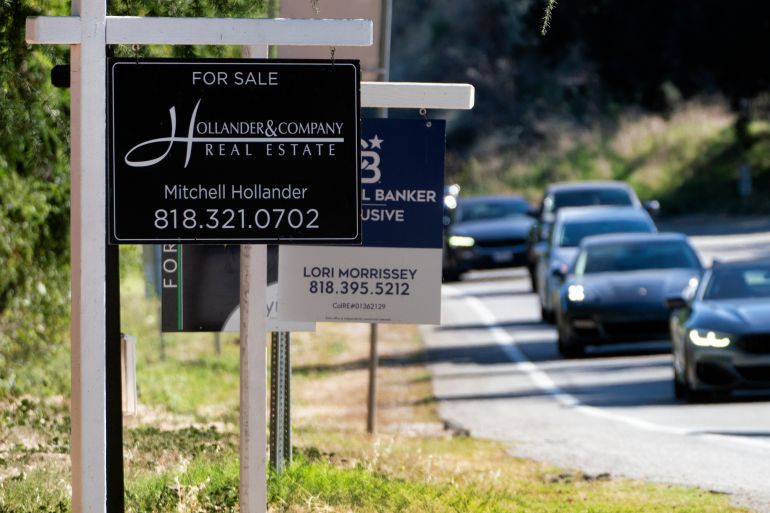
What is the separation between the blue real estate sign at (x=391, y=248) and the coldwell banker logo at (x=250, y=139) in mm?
2139

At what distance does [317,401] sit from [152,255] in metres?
2.36

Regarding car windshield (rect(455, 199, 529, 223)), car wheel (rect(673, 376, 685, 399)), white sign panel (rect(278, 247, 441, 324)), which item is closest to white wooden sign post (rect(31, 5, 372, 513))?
white sign panel (rect(278, 247, 441, 324))

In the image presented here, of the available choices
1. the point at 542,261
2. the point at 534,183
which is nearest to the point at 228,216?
the point at 542,261

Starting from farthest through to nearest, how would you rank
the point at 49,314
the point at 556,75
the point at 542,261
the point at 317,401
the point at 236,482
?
the point at 556,75
the point at 542,261
the point at 317,401
the point at 49,314
the point at 236,482

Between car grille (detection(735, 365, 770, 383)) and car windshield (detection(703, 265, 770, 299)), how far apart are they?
1.16m

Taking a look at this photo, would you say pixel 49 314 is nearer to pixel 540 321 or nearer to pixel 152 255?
pixel 152 255

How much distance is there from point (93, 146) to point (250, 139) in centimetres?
66

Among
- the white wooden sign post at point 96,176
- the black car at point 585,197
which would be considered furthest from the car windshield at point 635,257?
the white wooden sign post at point 96,176

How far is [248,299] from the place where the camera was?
7.92 m

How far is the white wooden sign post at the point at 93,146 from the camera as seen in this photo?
771cm

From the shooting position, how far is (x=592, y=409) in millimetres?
17375

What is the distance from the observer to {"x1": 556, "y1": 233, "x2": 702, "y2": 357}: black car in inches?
842

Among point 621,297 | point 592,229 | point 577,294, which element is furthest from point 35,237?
point 592,229

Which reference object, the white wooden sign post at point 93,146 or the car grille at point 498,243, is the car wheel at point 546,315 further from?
the white wooden sign post at point 93,146
